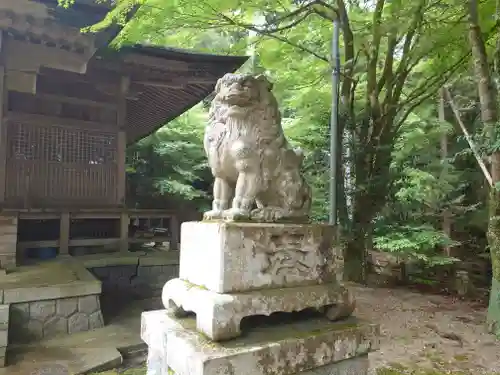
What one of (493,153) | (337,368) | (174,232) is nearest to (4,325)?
(337,368)

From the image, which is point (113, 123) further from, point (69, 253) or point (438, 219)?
point (438, 219)

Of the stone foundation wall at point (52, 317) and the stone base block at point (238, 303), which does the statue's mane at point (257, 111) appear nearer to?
the stone base block at point (238, 303)

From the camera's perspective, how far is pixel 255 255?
6.89 ft

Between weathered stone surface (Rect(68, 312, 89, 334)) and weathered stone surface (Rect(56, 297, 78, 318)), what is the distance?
0.08 metres

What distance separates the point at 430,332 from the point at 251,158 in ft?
11.8

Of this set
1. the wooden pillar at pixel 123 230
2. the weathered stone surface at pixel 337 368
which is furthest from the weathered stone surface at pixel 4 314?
the wooden pillar at pixel 123 230

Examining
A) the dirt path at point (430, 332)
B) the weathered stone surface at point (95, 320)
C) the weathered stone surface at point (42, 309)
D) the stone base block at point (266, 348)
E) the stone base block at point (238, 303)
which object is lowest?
the weathered stone surface at point (95, 320)

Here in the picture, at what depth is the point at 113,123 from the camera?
7891 millimetres

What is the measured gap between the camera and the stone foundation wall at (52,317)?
463 centimetres

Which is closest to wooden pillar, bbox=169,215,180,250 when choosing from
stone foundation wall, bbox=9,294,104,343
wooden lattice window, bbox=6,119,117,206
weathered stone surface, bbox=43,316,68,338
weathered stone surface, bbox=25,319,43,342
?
wooden lattice window, bbox=6,119,117,206

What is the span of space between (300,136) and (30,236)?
6.16 meters

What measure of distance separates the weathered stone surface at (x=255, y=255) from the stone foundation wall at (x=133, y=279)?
5.06 m

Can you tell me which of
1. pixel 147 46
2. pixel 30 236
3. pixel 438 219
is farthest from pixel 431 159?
pixel 30 236

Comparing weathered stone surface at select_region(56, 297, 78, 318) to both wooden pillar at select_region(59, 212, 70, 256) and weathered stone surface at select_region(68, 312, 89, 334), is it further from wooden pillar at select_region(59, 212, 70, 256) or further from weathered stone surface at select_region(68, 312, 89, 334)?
wooden pillar at select_region(59, 212, 70, 256)
